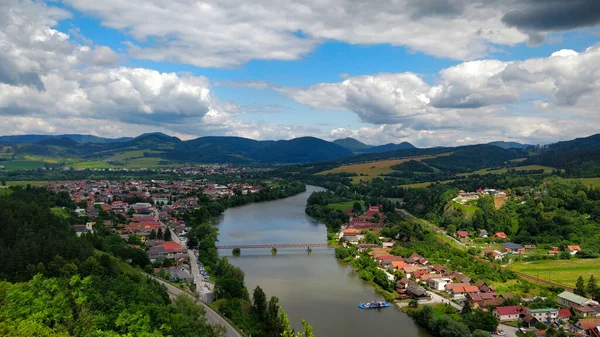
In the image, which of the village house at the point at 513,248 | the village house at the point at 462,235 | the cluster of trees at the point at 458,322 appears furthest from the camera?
the village house at the point at 462,235

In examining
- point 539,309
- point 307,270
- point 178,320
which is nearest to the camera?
point 178,320

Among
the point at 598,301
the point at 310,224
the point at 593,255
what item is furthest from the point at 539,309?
the point at 310,224

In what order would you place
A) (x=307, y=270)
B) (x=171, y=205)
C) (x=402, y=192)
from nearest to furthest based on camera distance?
(x=307, y=270)
(x=171, y=205)
(x=402, y=192)

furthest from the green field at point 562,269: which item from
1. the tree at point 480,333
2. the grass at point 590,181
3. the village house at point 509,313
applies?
the grass at point 590,181

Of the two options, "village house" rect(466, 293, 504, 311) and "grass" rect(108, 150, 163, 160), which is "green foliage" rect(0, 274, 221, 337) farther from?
"grass" rect(108, 150, 163, 160)

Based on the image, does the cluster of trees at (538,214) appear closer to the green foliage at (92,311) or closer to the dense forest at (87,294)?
the dense forest at (87,294)

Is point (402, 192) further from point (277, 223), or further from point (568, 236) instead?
point (568, 236)

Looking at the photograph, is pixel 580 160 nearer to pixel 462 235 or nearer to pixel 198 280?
pixel 462 235
